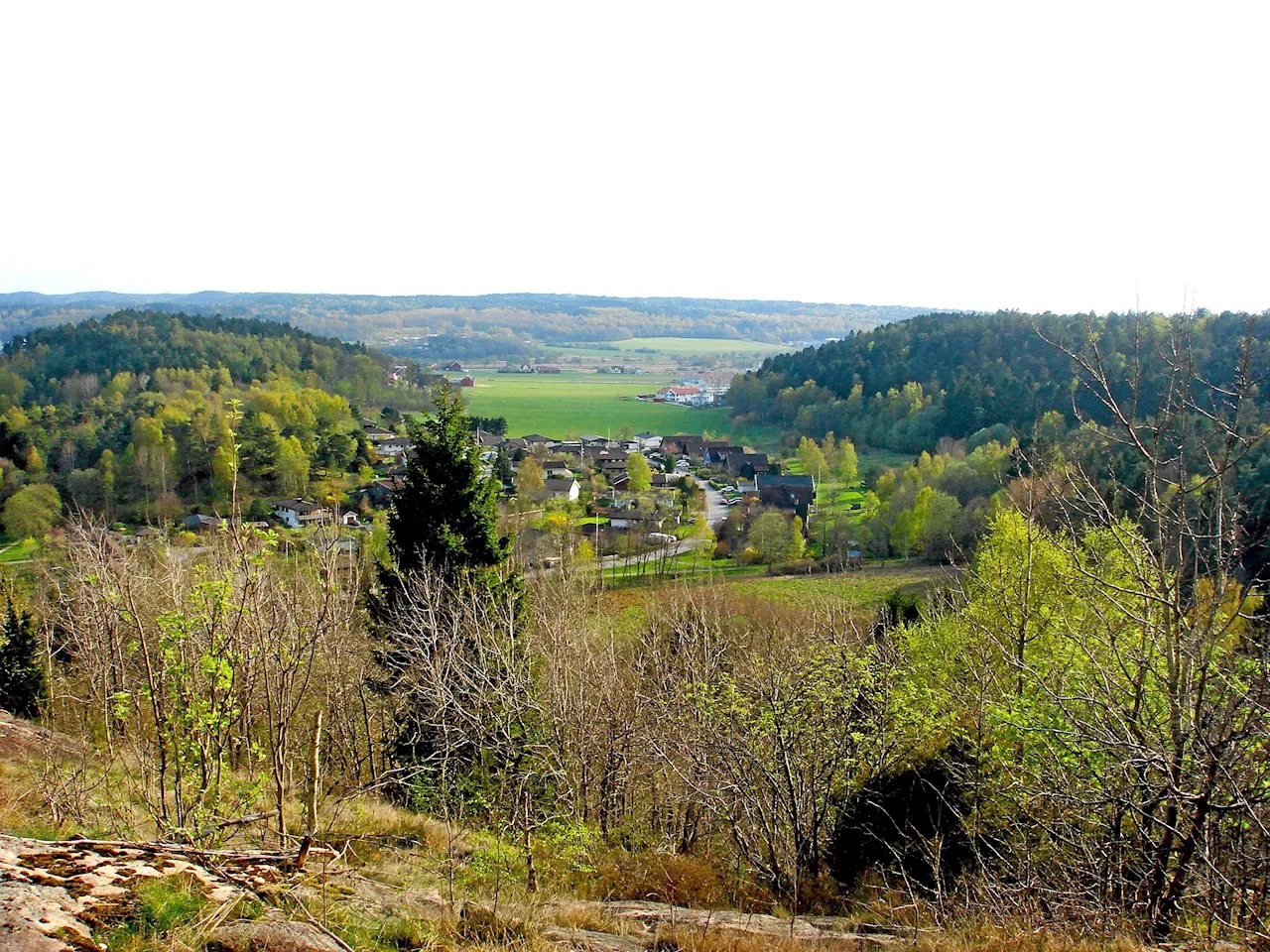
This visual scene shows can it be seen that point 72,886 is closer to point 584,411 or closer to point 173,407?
point 173,407

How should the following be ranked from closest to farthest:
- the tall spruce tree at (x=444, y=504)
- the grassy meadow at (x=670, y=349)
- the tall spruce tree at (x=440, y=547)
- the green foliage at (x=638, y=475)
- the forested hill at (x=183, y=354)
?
1. the tall spruce tree at (x=440, y=547)
2. the tall spruce tree at (x=444, y=504)
3. the green foliage at (x=638, y=475)
4. the forested hill at (x=183, y=354)
5. the grassy meadow at (x=670, y=349)

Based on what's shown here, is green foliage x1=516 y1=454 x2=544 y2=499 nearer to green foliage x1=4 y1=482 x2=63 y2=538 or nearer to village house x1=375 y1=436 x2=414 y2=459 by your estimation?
village house x1=375 y1=436 x2=414 y2=459

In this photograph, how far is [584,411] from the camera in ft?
288

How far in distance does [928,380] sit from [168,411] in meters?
59.4

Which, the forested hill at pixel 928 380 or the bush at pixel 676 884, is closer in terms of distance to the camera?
the bush at pixel 676 884

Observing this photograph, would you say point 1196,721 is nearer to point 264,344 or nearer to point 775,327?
point 264,344

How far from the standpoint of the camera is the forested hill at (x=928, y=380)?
190 feet

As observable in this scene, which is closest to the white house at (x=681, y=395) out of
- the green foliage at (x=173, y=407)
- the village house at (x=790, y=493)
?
the green foliage at (x=173, y=407)

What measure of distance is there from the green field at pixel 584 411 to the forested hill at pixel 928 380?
4309mm

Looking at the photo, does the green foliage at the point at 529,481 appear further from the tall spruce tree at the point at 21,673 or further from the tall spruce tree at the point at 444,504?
the tall spruce tree at the point at 444,504

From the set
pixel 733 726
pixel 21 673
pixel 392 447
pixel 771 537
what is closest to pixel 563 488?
pixel 771 537

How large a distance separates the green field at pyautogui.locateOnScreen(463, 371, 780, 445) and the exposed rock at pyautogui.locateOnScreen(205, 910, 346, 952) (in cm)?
6782

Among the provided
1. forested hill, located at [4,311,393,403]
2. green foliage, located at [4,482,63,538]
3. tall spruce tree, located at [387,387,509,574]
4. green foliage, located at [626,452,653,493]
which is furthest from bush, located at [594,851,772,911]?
forested hill, located at [4,311,393,403]

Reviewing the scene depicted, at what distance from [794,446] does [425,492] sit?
59.5 metres
